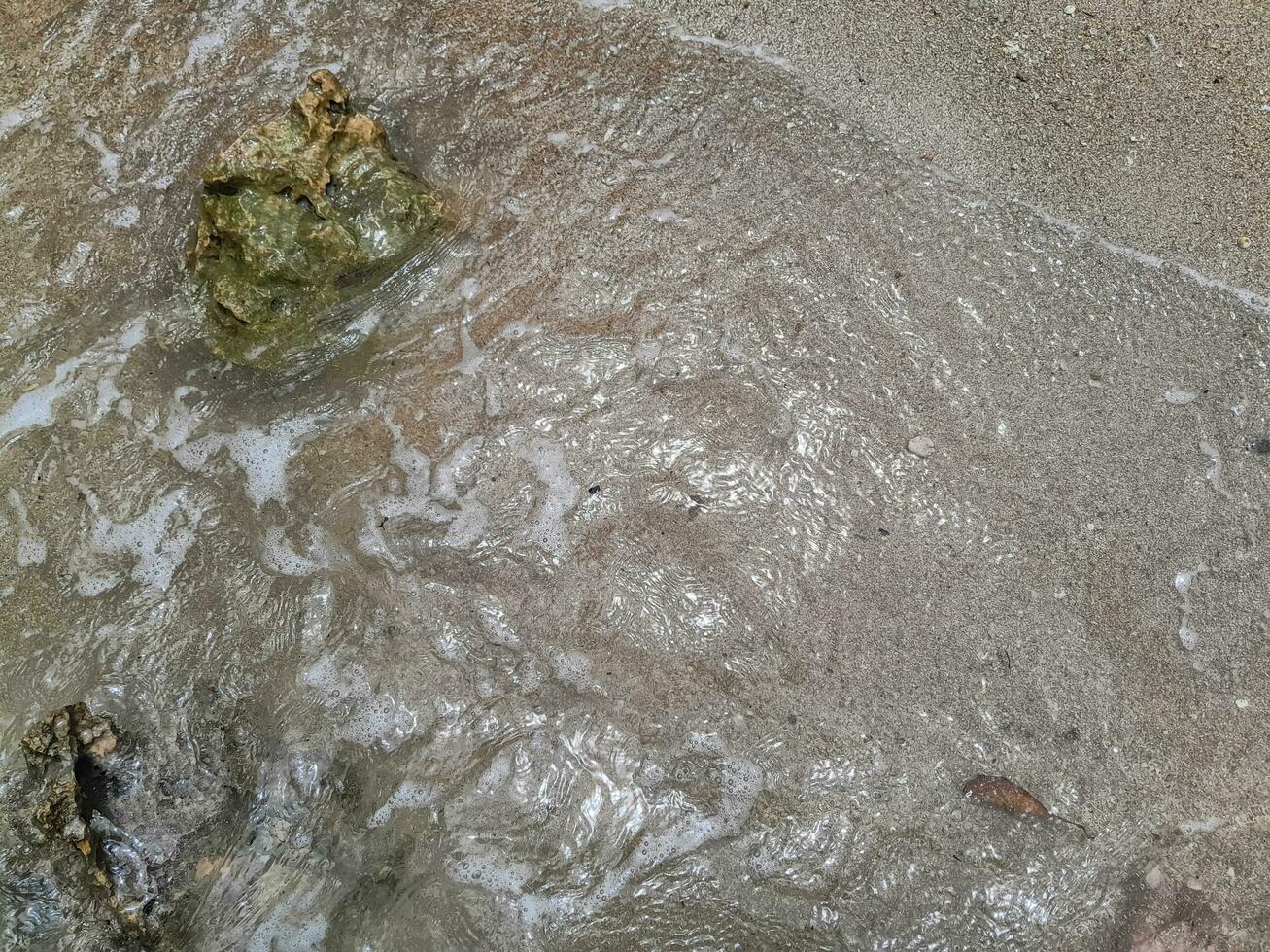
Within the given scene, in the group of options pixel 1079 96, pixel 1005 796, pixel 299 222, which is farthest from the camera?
pixel 1079 96

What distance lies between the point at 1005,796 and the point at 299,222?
2.48m

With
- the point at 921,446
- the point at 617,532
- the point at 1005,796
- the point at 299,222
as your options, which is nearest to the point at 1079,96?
the point at 921,446

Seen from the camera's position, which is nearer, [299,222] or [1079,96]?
[299,222]

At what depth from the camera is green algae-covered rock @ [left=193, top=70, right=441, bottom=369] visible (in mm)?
2621

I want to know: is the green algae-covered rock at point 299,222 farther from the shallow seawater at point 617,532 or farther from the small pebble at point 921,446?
the small pebble at point 921,446

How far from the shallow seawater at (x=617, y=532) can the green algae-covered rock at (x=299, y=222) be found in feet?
0.37

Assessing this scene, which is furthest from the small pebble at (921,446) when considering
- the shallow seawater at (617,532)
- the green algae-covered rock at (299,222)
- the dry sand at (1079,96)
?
the green algae-covered rock at (299,222)

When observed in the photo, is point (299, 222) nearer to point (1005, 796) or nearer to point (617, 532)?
point (617, 532)

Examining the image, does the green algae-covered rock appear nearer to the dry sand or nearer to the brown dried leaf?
the dry sand

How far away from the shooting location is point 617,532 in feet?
8.35

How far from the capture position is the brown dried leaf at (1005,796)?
228cm

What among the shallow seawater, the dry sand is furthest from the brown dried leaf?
the dry sand

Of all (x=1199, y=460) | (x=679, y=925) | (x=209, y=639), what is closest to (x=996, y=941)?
(x=679, y=925)

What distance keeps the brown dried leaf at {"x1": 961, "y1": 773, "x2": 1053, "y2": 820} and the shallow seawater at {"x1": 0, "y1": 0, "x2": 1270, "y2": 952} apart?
31mm
